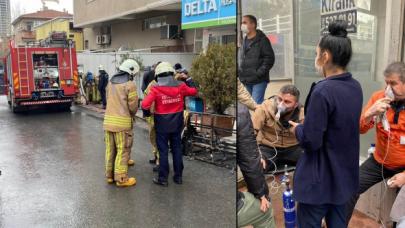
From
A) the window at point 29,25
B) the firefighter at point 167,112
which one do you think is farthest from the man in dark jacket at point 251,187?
the window at point 29,25

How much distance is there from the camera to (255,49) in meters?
1.90

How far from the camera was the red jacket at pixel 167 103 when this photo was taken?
432 cm

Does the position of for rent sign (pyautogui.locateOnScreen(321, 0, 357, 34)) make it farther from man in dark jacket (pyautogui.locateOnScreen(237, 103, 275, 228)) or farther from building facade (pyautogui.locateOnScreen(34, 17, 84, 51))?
building facade (pyautogui.locateOnScreen(34, 17, 84, 51))

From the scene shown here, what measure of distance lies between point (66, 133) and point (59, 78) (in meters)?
4.07

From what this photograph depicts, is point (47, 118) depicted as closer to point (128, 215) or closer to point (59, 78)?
point (59, 78)

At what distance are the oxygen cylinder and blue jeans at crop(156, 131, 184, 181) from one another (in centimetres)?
231

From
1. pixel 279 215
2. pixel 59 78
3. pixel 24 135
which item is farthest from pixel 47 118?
pixel 279 215

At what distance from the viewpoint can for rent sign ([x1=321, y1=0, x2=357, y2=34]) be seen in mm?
2426

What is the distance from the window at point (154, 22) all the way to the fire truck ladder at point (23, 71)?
5100mm

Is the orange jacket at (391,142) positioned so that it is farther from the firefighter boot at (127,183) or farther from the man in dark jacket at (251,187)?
→ the firefighter boot at (127,183)

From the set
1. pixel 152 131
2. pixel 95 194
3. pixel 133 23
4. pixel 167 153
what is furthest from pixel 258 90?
pixel 133 23

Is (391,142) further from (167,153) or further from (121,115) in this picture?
(121,115)

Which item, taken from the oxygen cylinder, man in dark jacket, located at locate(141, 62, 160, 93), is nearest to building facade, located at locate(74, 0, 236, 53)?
man in dark jacket, located at locate(141, 62, 160, 93)

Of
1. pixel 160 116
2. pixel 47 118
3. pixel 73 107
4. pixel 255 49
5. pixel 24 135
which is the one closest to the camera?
pixel 255 49
